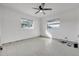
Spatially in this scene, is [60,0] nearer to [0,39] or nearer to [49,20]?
[0,39]

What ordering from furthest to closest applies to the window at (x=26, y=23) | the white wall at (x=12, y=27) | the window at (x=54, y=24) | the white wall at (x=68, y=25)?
the window at (x=54, y=24) < the window at (x=26, y=23) < the white wall at (x=68, y=25) < the white wall at (x=12, y=27)

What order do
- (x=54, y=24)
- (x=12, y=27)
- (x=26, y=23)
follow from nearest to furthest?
(x=12, y=27) < (x=26, y=23) < (x=54, y=24)

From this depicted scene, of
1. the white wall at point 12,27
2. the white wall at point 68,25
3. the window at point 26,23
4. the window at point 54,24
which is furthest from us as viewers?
the window at point 54,24

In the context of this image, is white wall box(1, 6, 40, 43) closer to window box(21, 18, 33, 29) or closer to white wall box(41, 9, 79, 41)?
window box(21, 18, 33, 29)

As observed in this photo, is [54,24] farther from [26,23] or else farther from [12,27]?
[12,27]

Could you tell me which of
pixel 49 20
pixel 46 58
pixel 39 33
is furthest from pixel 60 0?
pixel 39 33

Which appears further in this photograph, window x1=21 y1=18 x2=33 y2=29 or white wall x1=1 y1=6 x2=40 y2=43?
window x1=21 y1=18 x2=33 y2=29

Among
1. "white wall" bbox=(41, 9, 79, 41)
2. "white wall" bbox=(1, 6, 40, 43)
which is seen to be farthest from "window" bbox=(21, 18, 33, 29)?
"white wall" bbox=(41, 9, 79, 41)

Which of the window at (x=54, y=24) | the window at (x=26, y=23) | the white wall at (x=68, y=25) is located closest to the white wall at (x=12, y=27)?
the window at (x=26, y=23)

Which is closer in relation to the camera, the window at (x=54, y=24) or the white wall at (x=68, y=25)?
the white wall at (x=68, y=25)

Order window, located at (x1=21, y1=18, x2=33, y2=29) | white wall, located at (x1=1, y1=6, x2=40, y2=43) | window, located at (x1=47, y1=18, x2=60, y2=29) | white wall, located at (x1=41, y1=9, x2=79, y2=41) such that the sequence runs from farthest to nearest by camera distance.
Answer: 1. window, located at (x1=47, y1=18, x2=60, y2=29)
2. window, located at (x1=21, y1=18, x2=33, y2=29)
3. white wall, located at (x1=41, y1=9, x2=79, y2=41)
4. white wall, located at (x1=1, y1=6, x2=40, y2=43)

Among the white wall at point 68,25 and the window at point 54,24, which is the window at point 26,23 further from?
the white wall at point 68,25

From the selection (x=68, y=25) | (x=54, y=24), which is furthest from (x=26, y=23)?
(x=68, y=25)

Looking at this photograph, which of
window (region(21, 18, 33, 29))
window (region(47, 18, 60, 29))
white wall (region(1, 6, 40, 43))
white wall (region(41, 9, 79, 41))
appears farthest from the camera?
window (region(47, 18, 60, 29))
